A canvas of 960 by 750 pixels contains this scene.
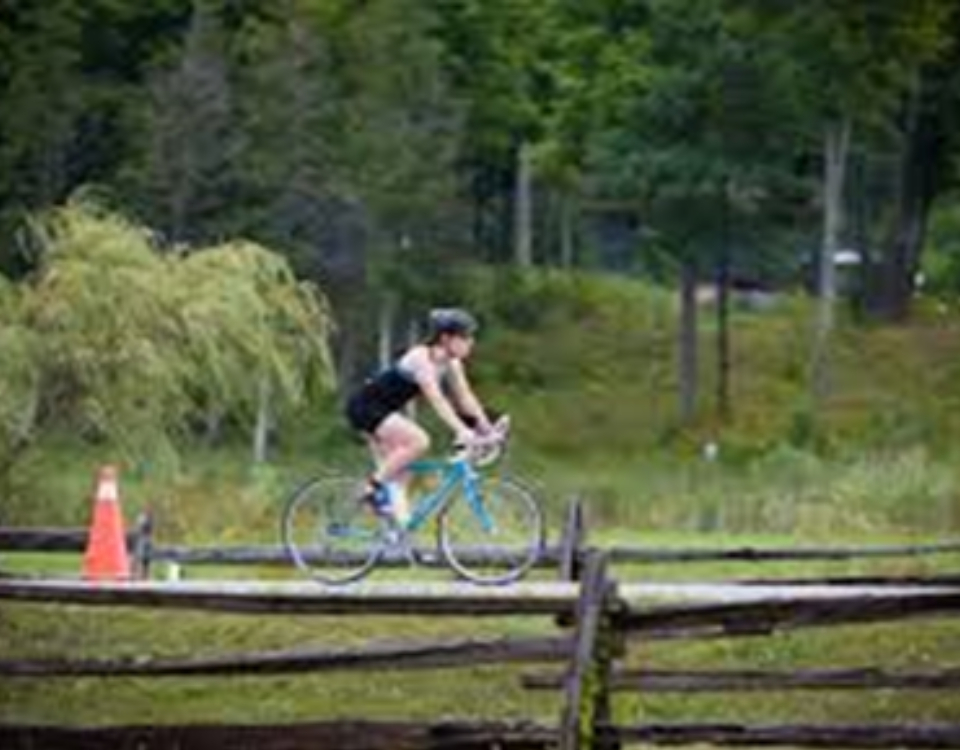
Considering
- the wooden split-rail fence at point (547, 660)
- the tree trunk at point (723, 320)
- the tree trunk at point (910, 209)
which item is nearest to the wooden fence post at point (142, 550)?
the wooden split-rail fence at point (547, 660)

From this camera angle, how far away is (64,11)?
62688mm

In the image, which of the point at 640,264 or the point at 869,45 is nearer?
the point at 869,45

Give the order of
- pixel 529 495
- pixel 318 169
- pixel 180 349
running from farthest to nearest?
pixel 318 169 < pixel 180 349 < pixel 529 495

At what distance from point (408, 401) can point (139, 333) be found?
967cm

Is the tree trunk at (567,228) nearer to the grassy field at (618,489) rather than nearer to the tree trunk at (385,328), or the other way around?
the grassy field at (618,489)

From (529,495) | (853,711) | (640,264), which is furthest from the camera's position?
(640,264)

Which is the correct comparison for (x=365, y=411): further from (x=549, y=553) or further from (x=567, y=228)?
(x=567, y=228)

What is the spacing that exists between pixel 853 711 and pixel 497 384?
46200mm

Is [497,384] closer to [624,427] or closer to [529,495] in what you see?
[624,427]

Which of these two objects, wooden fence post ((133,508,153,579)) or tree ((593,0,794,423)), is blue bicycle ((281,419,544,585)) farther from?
tree ((593,0,794,423))

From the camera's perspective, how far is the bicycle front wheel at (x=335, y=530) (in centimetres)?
1656

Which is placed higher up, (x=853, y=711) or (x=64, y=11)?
(x=64, y=11)

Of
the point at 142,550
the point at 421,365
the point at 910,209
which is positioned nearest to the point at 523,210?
the point at 910,209

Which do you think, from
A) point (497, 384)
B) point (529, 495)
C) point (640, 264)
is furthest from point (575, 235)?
point (529, 495)
